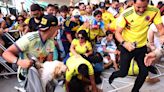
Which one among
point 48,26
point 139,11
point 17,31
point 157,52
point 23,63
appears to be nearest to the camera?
point 23,63

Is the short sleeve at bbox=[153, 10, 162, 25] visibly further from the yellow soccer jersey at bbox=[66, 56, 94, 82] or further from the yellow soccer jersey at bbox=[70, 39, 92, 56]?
the yellow soccer jersey at bbox=[70, 39, 92, 56]

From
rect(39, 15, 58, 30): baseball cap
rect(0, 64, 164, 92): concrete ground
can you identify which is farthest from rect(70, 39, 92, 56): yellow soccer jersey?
rect(39, 15, 58, 30): baseball cap

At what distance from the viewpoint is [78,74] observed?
4.97 meters

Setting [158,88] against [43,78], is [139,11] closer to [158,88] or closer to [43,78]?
[158,88]

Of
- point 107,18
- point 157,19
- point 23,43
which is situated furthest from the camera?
point 107,18

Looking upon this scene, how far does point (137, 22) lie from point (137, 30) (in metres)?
0.15

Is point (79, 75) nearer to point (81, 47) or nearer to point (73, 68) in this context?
point (73, 68)

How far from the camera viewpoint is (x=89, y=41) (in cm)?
605

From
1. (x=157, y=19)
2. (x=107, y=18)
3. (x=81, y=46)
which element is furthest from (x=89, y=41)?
(x=107, y=18)

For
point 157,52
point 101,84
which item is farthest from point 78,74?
point 157,52

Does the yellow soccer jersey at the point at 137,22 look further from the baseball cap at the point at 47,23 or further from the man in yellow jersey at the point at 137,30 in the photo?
the baseball cap at the point at 47,23

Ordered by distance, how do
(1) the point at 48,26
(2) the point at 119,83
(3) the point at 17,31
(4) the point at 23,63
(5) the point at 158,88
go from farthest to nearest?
1. (3) the point at 17,31
2. (2) the point at 119,83
3. (5) the point at 158,88
4. (1) the point at 48,26
5. (4) the point at 23,63

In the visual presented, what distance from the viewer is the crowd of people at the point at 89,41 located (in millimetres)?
3213

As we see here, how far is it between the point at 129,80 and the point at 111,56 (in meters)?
1.04
